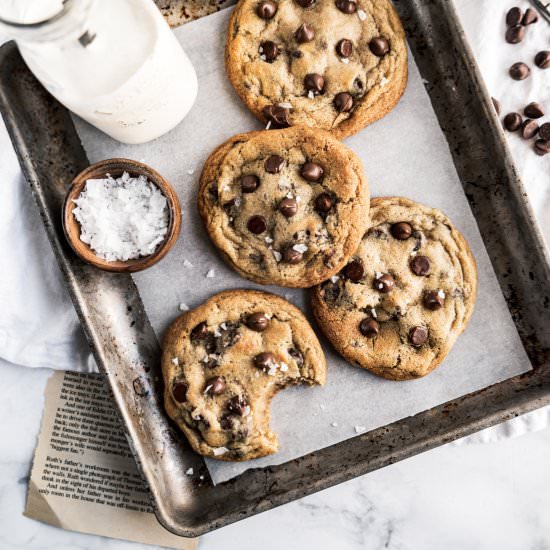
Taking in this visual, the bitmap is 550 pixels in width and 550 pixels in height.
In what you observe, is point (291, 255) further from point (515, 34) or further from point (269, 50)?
point (515, 34)

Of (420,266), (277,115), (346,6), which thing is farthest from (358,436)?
(346,6)

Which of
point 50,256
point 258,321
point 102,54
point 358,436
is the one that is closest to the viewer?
point 102,54

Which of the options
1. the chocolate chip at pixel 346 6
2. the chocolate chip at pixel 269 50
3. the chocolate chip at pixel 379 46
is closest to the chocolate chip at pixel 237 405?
the chocolate chip at pixel 269 50

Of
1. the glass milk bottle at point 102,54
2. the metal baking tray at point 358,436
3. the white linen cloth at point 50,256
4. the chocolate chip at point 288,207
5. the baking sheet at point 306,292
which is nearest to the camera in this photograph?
the glass milk bottle at point 102,54

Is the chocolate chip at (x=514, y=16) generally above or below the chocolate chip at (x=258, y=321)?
above

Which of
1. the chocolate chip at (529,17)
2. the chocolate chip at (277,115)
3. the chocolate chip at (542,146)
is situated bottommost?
the chocolate chip at (542,146)

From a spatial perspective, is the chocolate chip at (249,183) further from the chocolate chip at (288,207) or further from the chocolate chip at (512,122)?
the chocolate chip at (512,122)

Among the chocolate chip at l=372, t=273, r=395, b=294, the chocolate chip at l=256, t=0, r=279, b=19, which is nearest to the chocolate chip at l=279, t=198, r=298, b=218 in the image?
the chocolate chip at l=372, t=273, r=395, b=294
